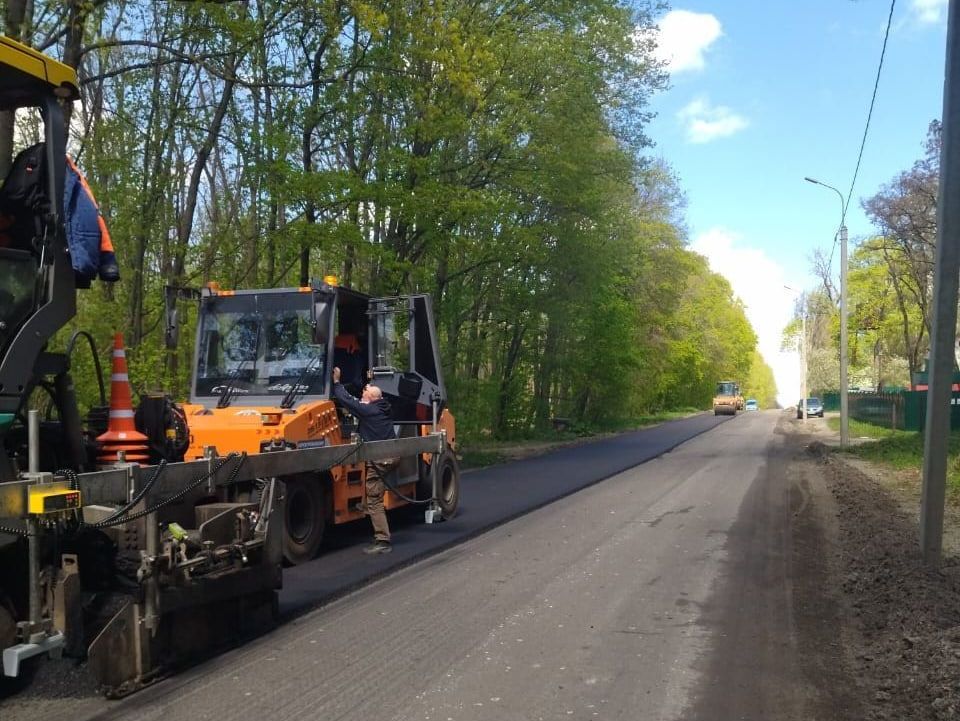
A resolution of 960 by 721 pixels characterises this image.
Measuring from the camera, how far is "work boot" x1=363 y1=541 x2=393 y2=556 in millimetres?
9359

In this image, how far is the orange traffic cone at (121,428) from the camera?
18.4ft

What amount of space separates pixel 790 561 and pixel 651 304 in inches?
1546

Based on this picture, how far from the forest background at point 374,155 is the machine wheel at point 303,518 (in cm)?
355

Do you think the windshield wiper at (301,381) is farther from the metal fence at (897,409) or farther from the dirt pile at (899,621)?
the metal fence at (897,409)

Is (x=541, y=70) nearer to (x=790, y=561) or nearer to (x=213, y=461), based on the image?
(x=790, y=561)

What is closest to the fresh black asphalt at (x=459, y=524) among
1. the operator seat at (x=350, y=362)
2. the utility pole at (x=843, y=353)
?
the operator seat at (x=350, y=362)

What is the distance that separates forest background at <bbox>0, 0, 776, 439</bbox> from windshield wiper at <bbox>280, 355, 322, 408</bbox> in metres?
2.95

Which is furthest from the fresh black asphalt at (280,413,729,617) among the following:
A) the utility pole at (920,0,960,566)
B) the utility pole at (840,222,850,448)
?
the utility pole at (840,222,850,448)

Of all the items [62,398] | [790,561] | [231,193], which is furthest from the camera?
[231,193]

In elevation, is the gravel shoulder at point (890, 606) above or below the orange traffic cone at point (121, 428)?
below

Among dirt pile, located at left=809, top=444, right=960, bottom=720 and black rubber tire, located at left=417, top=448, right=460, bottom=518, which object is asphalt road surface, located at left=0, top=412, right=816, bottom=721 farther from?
dirt pile, located at left=809, top=444, right=960, bottom=720

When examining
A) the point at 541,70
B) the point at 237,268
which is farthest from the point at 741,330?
the point at 237,268

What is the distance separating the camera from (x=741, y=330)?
100125 millimetres

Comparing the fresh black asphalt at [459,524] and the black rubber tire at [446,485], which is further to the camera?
the black rubber tire at [446,485]
